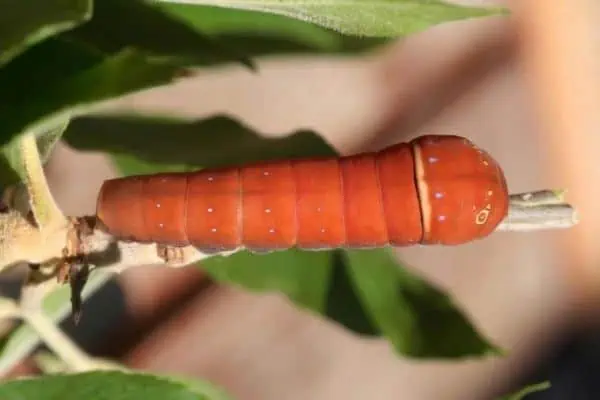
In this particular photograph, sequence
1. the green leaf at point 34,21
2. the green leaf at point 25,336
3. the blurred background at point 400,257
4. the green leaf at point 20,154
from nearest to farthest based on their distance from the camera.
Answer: the green leaf at point 34,21 → the green leaf at point 20,154 → the green leaf at point 25,336 → the blurred background at point 400,257

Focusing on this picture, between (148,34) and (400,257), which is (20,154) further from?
(400,257)

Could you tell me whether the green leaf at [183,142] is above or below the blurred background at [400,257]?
above

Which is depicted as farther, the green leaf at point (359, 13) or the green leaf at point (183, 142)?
the green leaf at point (183, 142)

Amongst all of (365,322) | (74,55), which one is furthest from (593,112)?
(74,55)

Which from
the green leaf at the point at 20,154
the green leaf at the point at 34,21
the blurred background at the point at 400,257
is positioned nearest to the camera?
the green leaf at the point at 34,21

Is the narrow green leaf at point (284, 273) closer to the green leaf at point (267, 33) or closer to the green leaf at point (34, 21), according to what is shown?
the green leaf at point (267, 33)

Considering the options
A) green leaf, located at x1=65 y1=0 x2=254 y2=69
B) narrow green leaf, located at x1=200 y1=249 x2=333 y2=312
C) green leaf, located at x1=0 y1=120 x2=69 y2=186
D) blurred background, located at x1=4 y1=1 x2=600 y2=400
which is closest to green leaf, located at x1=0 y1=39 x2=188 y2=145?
green leaf, located at x1=0 y1=120 x2=69 y2=186

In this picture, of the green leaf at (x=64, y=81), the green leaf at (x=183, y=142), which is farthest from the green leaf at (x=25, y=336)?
the green leaf at (x=64, y=81)

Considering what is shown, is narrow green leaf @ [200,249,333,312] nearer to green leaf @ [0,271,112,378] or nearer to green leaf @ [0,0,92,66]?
green leaf @ [0,271,112,378]
